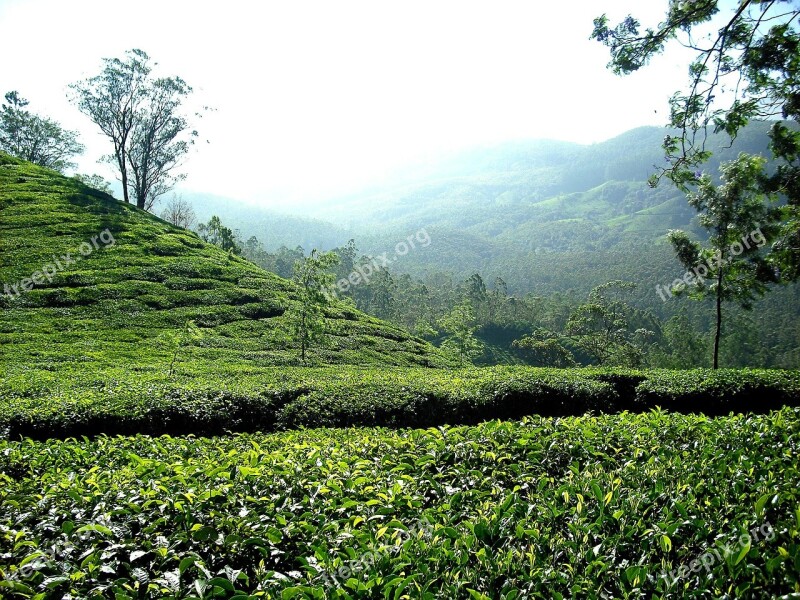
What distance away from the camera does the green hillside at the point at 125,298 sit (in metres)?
21.3

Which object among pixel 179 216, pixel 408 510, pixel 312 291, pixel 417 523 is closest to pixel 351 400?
pixel 408 510

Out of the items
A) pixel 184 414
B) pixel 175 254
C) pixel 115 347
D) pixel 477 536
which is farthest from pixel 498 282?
pixel 477 536

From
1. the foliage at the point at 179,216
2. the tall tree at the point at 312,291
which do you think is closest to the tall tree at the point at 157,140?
the foliage at the point at 179,216

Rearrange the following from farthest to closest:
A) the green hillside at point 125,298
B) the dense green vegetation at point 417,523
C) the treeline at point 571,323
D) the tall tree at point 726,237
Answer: the treeline at point 571,323 < the green hillside at point 125,298 < the tall tree at point 726,237 < the dense green vegetation at point 417,523

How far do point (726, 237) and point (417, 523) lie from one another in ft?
68.0

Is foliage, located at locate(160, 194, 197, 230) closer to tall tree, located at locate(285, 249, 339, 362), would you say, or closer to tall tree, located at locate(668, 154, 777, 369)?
tall tree, located at locate(285, 249, 339, 362)

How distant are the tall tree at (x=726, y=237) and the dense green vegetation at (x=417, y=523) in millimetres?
18162

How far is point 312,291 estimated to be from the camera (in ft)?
68.8

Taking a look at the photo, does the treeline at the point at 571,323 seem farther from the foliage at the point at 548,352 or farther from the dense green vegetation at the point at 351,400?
the dense green vegetation at the point at 351,400

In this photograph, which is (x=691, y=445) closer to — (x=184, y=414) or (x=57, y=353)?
(x=184, y=414)

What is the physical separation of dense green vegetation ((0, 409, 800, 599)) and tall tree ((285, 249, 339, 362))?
16442 millimetres

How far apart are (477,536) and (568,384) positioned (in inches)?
402

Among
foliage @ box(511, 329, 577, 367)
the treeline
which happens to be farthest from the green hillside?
foliage @ box(511, 329, 577, 367)

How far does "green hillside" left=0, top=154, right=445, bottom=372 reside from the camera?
840 inches
